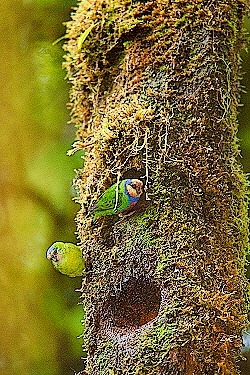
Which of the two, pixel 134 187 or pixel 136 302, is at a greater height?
pixel 134 187

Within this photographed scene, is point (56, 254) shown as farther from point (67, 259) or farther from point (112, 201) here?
point (112, 201)

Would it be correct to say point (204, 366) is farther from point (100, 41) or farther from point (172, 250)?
point (100, 41)

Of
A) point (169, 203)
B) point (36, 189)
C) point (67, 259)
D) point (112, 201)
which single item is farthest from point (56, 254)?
point (36, 189)

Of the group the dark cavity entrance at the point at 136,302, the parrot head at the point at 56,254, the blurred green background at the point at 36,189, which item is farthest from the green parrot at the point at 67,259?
the blurred green background at the point at 36,189

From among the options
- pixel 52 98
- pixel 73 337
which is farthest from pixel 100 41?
pixel 73 337

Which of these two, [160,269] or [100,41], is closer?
[160,269]

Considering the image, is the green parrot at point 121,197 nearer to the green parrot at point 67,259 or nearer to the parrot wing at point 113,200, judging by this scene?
the parrot wing at point 113,200

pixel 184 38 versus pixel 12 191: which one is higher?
pixel 184 38
